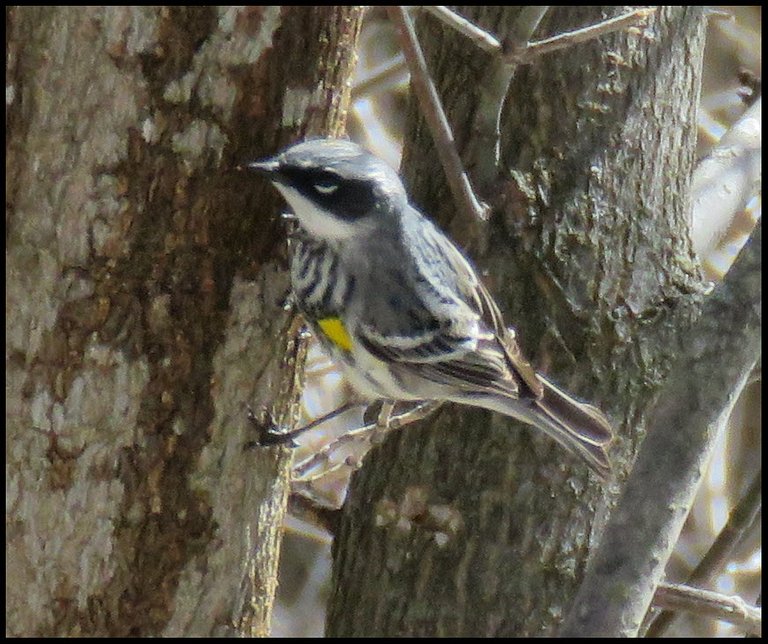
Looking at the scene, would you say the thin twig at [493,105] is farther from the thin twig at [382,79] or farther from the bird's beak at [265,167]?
the thin twig at [382,79]

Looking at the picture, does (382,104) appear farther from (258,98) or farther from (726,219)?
(258,98)

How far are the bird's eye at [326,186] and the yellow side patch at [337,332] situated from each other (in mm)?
278

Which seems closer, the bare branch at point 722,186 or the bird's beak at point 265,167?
the bird's beak at point 265,167

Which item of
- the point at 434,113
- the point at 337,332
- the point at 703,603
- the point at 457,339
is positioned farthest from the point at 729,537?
the point at 434,113

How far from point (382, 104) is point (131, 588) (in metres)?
3.17

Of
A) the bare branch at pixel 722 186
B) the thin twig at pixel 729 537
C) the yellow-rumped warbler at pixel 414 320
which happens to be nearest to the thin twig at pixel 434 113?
the yellow-rumped warbler at pixel 414 320

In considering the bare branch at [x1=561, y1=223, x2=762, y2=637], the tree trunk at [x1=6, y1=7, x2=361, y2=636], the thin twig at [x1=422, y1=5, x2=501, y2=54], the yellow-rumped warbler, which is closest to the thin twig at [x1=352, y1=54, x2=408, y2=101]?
the yellow-rumped warbler

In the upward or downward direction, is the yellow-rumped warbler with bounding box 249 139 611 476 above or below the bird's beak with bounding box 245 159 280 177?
below

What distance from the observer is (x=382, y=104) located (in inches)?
193

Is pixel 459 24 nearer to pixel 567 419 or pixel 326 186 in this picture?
→ pixel 326 186

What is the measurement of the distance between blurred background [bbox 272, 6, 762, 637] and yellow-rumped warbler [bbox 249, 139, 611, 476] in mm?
1199

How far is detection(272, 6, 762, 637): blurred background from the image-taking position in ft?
14.1

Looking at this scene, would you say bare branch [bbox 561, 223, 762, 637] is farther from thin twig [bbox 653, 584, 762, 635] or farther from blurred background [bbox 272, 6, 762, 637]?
blurred background [bbox 272, 6, 762, 637]

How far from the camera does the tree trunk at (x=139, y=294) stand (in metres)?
1.97
